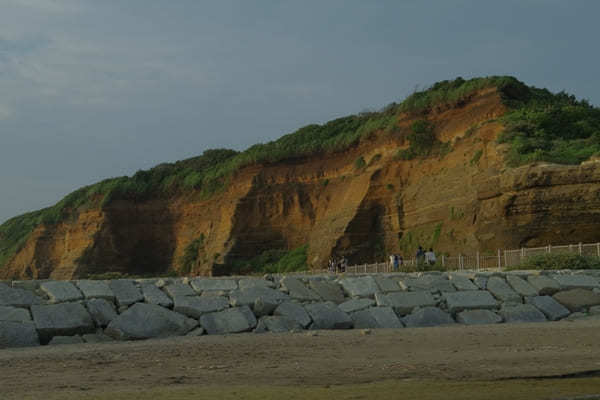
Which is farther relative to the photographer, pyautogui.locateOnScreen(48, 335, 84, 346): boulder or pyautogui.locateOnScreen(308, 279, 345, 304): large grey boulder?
pyautogui.locateOnScreen(308, 279, 345, 304): large grey boulder

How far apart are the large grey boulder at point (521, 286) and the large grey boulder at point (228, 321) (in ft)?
16.4

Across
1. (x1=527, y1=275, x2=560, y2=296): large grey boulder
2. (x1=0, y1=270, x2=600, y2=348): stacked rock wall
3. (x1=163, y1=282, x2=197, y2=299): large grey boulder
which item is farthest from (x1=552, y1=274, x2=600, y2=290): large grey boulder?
(x1=163, y1=282, x2=197, y2=299): large grey boulder

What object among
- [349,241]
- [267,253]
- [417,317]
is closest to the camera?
[417,317]

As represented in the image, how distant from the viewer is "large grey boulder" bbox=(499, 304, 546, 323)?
11203 mm

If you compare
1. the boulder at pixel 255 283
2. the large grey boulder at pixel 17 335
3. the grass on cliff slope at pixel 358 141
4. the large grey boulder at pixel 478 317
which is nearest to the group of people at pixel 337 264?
the grass on cliff slope at pixel 358 141

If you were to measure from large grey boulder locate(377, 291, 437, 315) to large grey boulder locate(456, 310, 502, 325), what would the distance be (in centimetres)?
51

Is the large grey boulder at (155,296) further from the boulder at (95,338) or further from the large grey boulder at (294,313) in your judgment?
the large grey boulder at (294,313)

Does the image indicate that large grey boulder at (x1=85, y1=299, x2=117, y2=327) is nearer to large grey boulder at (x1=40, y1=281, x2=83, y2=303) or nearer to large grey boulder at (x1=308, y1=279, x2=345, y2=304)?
large grey boulder at (x1=40, y1=281, x2=83, y2=303)

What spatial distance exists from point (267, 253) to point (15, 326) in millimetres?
41593

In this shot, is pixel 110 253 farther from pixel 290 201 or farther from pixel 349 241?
pixel 349 241

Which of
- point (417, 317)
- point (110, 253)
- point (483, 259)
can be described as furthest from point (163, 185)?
point (417, 317)

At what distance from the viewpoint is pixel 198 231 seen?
5688cm

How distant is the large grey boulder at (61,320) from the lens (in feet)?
29.7

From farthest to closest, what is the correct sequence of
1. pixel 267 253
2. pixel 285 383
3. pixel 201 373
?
pixel 267 253, pixel 201 373, pixel 285 383
